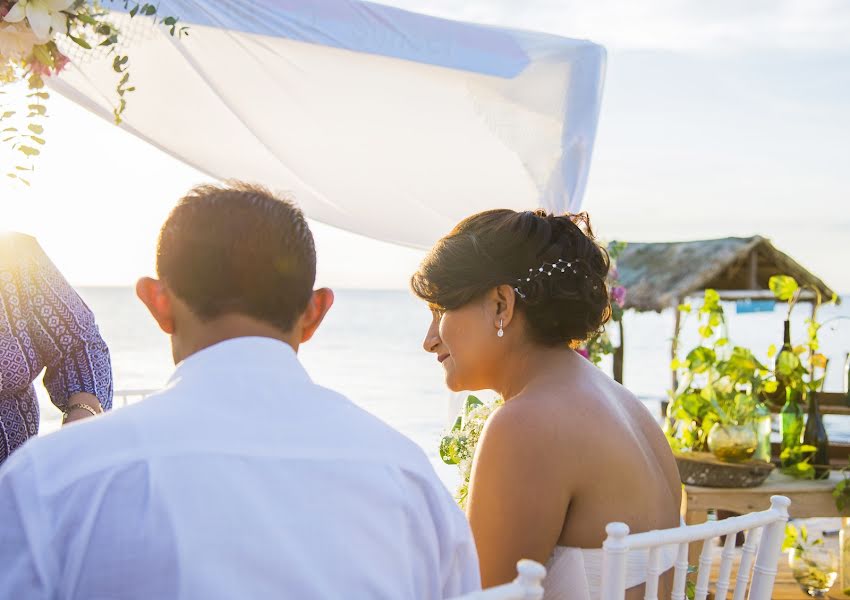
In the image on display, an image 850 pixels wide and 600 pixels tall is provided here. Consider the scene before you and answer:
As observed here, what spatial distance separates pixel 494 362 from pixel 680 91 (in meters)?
10.4

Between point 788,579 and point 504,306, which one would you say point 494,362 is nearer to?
point 504,306

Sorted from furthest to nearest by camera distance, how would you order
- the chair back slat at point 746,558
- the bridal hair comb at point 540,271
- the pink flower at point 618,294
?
the pink flower at point 618,294, the bridal hair comb at point 540,271, the chair back slat at point 746,558

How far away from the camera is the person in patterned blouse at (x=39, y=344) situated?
6.21 ft

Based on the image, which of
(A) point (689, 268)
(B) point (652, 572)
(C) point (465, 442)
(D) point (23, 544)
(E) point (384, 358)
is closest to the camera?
(D) point (23, 544)

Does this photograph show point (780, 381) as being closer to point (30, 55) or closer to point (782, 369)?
point (782, 369)

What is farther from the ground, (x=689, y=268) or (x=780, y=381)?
(x=689, y=268)

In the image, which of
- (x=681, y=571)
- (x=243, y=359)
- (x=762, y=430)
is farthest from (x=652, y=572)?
(x=762, y=430)

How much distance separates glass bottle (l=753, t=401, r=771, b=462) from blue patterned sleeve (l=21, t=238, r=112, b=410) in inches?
96.6

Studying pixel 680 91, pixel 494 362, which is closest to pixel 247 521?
pixel 494 362

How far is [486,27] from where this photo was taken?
3.77 metres

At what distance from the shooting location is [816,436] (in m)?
3.87

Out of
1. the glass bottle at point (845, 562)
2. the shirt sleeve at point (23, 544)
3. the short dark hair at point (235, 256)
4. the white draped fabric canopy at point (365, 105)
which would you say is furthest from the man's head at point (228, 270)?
the glass bottle at point (845, 562)

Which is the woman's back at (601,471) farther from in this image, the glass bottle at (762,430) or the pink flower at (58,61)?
the glass bottle at (762,430)

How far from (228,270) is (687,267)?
41.3 feet
